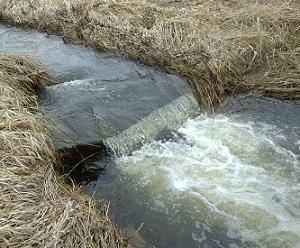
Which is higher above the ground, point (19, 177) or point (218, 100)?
point (19, 177)

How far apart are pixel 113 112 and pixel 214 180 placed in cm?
191

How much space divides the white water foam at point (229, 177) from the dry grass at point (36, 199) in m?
1.00

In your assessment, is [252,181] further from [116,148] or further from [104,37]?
[104,37]

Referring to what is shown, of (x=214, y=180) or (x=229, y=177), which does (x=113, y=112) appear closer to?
(x=214, y=180)

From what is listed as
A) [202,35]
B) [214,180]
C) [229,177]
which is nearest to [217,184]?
[214,180]

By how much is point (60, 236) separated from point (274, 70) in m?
5.15

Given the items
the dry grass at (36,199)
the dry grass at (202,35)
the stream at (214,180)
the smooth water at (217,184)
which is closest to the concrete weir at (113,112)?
the stream at (214,180)

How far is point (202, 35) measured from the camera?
26.2 ft

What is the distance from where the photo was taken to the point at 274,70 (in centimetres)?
735

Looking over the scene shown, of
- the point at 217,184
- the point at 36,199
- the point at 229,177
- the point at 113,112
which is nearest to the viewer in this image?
the point at 36,199

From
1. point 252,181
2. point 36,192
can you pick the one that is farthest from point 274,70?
point 36,192

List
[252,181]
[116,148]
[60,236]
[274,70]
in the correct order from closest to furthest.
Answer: [60,236]
[252,181]
[116,148]
[274,70]

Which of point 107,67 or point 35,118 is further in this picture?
point 107,67

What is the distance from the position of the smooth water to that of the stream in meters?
0.01
